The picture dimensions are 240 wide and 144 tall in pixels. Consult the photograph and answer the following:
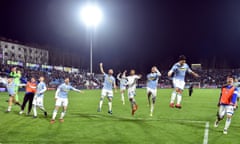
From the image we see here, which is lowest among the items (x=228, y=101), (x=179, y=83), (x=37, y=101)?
(x=37, y=101)

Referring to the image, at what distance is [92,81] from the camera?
70.1m

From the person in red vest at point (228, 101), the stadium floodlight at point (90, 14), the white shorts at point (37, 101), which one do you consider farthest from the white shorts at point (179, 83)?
the stadium floodlight at point (90, 14)

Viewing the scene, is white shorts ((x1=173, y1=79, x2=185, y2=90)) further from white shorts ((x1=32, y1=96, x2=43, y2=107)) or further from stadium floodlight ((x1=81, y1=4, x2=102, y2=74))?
stadium floodlight ((x1=81, y1=4, x2=102, y2=74))

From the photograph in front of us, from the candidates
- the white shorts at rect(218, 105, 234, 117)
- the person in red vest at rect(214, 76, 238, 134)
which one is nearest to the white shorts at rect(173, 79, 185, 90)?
the person in red vest at rect(214, 76, 238, 134)

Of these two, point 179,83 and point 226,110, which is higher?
point 179,83

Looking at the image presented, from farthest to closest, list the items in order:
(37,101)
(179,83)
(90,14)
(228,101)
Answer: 1. (90,14)
2. (37,101)
3. (179,83)
4. (228,101)

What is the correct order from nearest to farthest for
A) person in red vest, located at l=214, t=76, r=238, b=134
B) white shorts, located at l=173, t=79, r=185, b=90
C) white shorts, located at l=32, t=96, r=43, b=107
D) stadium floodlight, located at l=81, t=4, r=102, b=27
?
person in red vest, located at l=214, t=76, r=238, b=134
white shorts, located at l=173, t=79, r=185, b=90
white shorts, located at l=32, t=96, r=43, b=107
stadium floodlight, located at l=81, t=4, r=102, b=27

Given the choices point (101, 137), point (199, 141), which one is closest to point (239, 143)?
point (199, 141)

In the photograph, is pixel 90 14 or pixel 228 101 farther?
pixel 90 14

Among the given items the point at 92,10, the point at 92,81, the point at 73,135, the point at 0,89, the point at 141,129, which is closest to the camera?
the point at 73,135

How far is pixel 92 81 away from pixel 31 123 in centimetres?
5805

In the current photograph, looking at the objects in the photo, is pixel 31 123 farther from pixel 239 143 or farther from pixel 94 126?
pixel 239 143

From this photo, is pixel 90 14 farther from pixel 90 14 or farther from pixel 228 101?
pixel 228 101

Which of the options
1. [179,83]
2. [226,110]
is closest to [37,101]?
[179,83]
